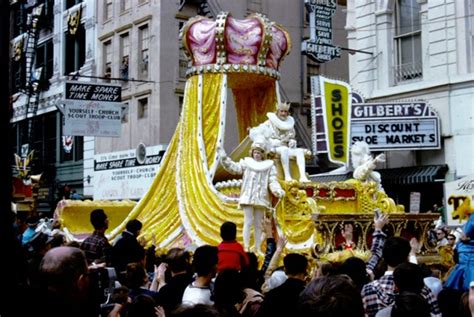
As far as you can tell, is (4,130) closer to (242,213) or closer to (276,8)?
(242,213)

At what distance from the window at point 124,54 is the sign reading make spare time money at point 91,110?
9911mm

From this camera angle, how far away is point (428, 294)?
5.00 meters

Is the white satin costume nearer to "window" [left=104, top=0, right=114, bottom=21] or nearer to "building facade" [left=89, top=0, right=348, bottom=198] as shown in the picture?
"building facade" [left=89, top=0, right=348, bottom=198]

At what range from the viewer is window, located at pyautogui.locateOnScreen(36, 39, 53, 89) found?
36.8 m

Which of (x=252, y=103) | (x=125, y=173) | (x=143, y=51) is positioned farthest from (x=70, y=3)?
(x=252, y=103)

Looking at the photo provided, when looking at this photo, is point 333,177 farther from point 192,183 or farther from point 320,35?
point 192,183

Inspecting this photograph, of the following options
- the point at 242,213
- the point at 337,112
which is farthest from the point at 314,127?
the point at 242,213

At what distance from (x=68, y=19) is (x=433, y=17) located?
20.5 m

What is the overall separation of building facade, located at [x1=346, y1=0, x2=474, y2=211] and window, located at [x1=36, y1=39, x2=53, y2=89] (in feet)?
60.2

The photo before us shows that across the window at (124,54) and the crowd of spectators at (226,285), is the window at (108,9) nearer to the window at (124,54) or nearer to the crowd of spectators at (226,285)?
the window at (124,54)

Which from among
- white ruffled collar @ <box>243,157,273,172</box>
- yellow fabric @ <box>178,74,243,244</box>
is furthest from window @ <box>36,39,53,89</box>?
white ruffled collar @ <box>243,157,273,172</box>

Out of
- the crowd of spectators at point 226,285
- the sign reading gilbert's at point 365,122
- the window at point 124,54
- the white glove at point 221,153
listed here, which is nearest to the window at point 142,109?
the window at point 124,54

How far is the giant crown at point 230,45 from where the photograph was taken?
49.9 feet

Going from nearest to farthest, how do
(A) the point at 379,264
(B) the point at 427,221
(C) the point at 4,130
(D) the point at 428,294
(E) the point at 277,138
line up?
(C) the point at 4,130, (D) the point at 428,294, (A) the point at 379,264, (B) the point at 427,221, (E) the point at 277,138
